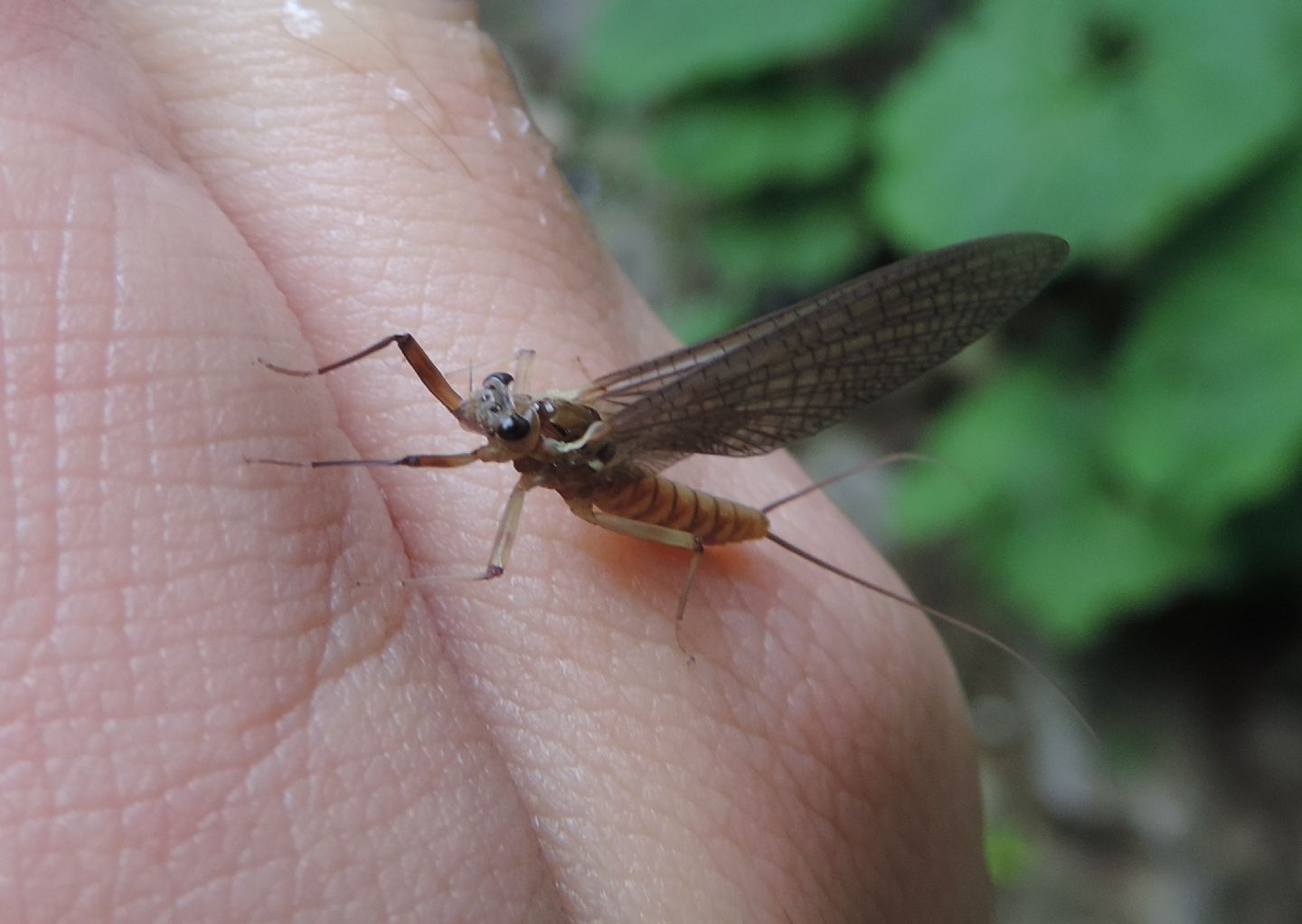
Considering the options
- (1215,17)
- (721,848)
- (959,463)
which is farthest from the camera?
(959,463)

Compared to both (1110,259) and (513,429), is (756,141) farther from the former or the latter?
(513,429)

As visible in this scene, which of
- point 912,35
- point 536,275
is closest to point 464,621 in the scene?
point 536,275

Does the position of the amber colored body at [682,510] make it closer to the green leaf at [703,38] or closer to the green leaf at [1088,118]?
the green leaf at [1088,118]

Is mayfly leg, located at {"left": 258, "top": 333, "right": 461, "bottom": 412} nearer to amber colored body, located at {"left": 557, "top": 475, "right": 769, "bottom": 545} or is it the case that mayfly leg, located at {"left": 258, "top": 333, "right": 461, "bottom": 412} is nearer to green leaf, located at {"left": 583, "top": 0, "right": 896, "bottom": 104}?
amber colored body, located at {"left": 557, "top": 475, "right": 769, "bottom": 545}

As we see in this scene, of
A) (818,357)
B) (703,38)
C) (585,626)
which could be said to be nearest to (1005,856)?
(818,357)

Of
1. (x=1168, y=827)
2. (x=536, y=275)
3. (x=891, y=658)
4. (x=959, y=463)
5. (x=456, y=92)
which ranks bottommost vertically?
(x=1168, y=827)

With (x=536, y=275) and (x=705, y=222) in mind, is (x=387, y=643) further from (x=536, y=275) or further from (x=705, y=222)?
(x=705, y=222)
